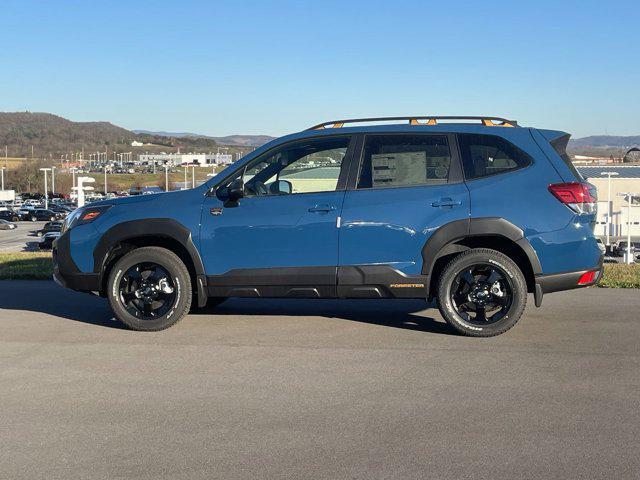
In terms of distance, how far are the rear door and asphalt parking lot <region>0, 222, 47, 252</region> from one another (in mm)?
37779

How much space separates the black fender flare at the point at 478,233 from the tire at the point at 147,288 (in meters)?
2.20

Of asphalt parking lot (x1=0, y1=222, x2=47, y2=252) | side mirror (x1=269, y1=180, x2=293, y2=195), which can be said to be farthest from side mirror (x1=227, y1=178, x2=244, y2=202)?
asphalt parking lot (x1=0, y1=222, x2=47, y2=252)

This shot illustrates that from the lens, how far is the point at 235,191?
7188 millimetres

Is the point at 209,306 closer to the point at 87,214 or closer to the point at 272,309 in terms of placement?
the point at 272,309

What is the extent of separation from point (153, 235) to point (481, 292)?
299 centimetres

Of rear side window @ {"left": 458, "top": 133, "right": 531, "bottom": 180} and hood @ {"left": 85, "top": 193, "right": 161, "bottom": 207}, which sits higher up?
rear side window @ {"left": 458, "top": 133, "right": 531, "bottom": 180}

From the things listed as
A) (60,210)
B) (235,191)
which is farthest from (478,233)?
(60,210)

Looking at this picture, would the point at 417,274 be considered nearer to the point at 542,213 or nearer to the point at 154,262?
the point at 542,213

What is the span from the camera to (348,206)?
705 centimetres

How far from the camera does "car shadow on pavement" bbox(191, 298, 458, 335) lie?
24.9 ft

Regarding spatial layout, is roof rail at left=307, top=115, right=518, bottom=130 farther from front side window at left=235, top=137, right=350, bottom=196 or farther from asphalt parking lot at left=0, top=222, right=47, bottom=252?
asphalt parking lot at left=0, top=222, right=47, bottom=252

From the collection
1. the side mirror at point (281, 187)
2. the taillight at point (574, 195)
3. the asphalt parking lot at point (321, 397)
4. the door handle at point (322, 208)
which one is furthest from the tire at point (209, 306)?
the taillight at point (574, 195)

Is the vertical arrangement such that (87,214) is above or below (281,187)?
below

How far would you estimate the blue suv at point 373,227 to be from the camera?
6902 millimetres
